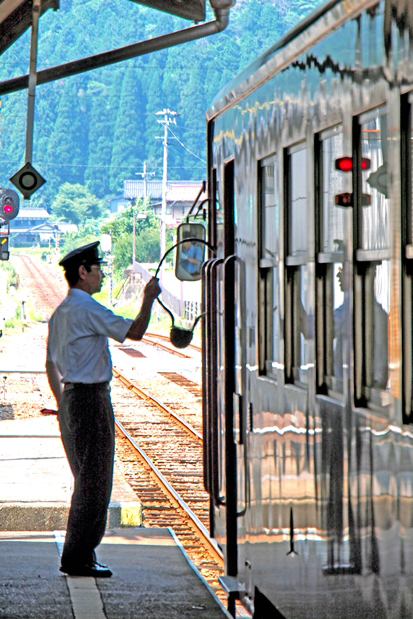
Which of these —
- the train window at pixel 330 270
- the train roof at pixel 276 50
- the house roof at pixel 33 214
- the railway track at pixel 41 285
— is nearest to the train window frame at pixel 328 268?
the train window at pixel 330 270

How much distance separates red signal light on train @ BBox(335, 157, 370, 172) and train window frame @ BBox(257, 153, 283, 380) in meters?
0.86

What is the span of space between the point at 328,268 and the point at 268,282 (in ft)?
3.05

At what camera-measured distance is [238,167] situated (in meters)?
4.83

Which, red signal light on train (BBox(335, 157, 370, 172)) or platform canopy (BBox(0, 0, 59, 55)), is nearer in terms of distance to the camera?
red signal light on train (BBox(335, 157, 370, 172))

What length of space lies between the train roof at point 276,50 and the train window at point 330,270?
345 millimetres

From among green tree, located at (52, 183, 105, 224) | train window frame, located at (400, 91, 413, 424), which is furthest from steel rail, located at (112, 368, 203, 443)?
green tree, located at (52, 183, 105, 224)

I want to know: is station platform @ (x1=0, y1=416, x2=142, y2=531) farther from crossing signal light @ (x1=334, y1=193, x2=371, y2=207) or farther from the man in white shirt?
crossing signal light @ (x1=334, y1=193, x2=371, y2=207)

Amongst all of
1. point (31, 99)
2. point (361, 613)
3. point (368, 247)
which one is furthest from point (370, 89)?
point (31, 99)

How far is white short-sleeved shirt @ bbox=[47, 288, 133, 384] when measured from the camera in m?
5.24

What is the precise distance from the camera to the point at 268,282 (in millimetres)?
4250

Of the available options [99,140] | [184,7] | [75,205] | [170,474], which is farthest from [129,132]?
[184,7]

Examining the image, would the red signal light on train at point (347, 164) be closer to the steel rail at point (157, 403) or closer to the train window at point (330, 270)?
the train window at point (330, 270)

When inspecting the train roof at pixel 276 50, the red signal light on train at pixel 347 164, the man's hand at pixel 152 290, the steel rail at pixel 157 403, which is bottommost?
the steel rail at pixel 157 403

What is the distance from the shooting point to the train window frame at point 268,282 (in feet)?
13.3
